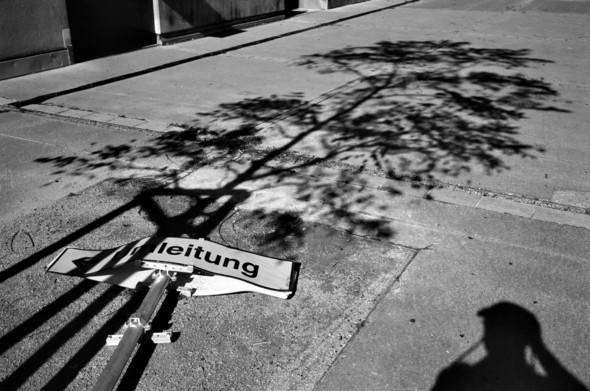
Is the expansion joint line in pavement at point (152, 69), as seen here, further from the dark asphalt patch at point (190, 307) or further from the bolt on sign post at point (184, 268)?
the bolt on sign post at point (184, 268)

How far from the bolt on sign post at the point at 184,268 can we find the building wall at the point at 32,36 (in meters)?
7.16

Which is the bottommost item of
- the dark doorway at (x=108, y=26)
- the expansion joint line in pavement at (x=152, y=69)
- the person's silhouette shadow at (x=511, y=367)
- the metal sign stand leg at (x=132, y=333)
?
the person's silhouette shadow at (x=511, y=367)

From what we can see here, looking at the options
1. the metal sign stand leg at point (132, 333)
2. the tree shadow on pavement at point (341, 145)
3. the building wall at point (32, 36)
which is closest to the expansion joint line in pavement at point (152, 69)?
the building wall at point (32, 36)

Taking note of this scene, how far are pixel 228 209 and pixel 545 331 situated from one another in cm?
308

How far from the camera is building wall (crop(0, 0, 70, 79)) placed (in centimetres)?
1055

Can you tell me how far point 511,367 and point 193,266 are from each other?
2247mm

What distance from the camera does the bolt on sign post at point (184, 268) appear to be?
444 centimetres

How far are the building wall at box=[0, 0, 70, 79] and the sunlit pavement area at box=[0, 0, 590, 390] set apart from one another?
1.06 feet

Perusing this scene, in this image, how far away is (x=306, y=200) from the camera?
6184 millimetres

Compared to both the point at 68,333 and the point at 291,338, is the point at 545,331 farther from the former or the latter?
the point at 68,333

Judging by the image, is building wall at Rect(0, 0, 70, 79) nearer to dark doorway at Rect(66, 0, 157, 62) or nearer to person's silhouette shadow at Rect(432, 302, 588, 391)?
dark doorway at Rect(66, 0, 157, 62)

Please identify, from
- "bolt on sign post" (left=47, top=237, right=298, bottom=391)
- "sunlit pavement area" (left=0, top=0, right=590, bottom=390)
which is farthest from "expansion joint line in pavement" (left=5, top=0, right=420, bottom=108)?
"bolt on sign post" (left=47, top=237, right=298, bottom=391)

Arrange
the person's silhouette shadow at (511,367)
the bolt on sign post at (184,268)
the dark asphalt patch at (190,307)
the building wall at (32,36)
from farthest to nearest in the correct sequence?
1. the building wall at (32,36)
2. the bolt on sign post at (184,268)
3. the dark asphalt patch at (190,307)
4. the person's silhouette shadow at (511,367)

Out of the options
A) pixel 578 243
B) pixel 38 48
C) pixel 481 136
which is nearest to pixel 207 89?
pixel 38 48
